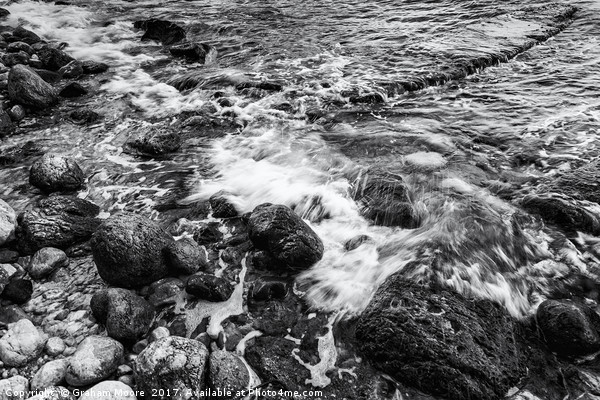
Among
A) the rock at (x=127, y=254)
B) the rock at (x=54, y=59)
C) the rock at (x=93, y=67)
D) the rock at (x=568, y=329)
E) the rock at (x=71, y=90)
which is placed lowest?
the rock at (x=568, y=329)

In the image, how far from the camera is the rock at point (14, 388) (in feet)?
9.38

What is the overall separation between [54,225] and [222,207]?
1.73m

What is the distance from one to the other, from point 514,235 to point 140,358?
12.5ft

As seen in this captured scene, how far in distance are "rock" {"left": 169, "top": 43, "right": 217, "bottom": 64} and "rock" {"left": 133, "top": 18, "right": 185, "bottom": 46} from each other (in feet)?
3.00

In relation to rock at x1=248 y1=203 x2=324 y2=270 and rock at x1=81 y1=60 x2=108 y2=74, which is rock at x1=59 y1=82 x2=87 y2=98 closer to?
rock at x1=81 y1=60 x2=108 y2=74

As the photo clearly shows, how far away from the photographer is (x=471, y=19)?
1059cm

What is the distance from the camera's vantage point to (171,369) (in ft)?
9.57

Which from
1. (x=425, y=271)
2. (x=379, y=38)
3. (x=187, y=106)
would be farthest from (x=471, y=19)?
(x=425, y=271)

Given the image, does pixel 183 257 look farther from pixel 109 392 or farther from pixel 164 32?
pixel 164 32

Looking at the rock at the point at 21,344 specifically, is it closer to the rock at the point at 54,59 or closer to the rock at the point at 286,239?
the rock at the point at 286,239

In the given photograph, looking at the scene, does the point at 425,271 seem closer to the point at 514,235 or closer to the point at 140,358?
the point at 514,235

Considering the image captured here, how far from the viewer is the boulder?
507cm

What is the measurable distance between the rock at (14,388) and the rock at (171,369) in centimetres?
76

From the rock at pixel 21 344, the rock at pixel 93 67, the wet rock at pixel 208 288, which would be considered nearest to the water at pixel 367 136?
the rock at pixel 93 67
